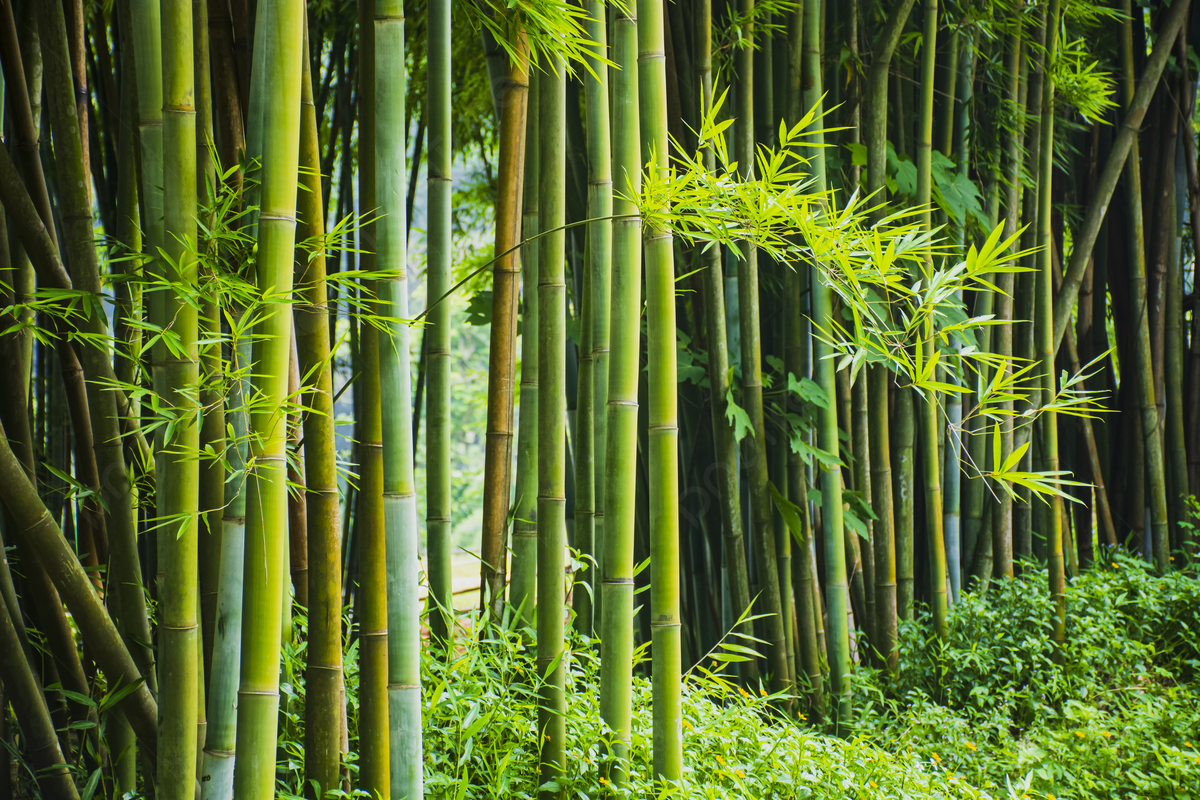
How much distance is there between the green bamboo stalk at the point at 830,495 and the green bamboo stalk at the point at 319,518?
1.30 meters

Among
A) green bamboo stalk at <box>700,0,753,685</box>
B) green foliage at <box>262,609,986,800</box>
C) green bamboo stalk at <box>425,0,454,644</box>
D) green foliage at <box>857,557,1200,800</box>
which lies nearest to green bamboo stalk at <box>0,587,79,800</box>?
green foliage at <box>262,609,986,800</box>

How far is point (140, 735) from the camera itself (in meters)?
1.02

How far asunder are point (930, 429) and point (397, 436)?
178cm

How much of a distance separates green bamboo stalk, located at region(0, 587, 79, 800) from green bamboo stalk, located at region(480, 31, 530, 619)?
0.64m

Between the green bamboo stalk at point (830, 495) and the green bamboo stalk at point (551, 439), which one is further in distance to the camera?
the green bamboo stalk at point (830, 495)

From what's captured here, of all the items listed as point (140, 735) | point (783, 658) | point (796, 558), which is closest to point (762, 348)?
point (796, 558)

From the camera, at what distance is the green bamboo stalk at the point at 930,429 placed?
220 cm

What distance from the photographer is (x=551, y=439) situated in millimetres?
1268

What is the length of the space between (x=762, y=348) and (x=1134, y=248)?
1694 millimetres

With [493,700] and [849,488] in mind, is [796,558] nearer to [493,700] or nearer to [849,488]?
[849,488]

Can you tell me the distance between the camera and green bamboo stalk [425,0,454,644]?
124 centimetres

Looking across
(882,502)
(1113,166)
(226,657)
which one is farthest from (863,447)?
(226,657)

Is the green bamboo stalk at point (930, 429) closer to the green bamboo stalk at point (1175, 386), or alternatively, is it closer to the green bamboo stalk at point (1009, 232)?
the green bamboo stalk at point (1009, 232)

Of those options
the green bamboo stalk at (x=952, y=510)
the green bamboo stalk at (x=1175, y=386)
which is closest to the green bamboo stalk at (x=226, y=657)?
the green bamboo stalk at (x=952, y=510)
